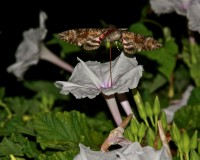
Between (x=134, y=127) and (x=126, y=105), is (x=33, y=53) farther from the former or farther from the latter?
(x=134, y=127)

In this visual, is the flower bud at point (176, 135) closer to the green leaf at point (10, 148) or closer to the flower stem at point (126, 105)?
the flower stem at point (126, 105)

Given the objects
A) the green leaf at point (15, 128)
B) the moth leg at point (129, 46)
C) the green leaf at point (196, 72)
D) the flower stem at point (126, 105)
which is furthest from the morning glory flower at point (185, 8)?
the green leaf at point (15, 128)

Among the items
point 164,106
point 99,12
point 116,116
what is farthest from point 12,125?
point 99,12

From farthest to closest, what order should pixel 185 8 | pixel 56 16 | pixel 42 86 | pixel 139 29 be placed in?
pixel 56 16 < pixel 42 86 < pixel 139 29 < pixel 185 8

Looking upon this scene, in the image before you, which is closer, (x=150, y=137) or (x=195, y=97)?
(x=150, y=137)

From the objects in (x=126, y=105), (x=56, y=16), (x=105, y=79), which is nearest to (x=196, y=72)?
(x=126, y=105)

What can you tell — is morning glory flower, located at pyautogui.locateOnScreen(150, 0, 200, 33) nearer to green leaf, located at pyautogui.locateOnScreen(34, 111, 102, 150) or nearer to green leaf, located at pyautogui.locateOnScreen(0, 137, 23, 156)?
green leaf, located at pyautogui.locateOnScreen(34, 111, 102, 150)

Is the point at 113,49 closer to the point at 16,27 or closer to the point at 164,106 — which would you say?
the point at 164,106
